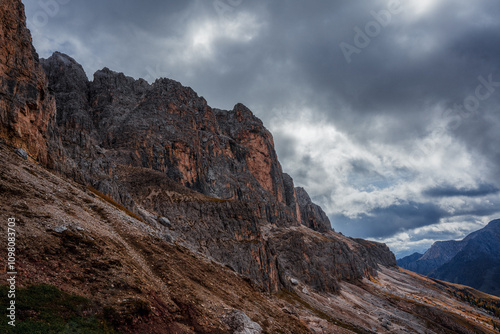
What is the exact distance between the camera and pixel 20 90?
44094 millimetres

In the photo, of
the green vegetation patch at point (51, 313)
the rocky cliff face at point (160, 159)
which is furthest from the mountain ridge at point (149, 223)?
the rocky cliff face at point (160, 159)

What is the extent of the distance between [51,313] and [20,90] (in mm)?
45588

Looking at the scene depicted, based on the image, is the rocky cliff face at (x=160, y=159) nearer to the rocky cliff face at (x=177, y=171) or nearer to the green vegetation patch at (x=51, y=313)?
the rocky cliff face at (x=177, y=171)

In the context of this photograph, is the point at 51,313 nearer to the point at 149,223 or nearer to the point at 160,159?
the point at 149,223

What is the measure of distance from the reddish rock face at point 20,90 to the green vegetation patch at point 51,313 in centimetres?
3318

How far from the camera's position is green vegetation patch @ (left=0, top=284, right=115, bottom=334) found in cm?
1344

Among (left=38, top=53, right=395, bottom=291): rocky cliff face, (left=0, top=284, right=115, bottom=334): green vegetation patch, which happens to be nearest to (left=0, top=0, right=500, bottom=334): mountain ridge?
(left=0, top=284, right=115, bottom=334): green vegetation patch

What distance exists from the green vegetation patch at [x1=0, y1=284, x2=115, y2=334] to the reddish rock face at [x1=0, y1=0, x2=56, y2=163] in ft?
109

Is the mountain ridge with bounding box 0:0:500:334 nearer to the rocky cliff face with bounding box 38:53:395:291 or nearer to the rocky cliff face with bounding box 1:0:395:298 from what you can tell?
the rocky cliff face with bounding box 1:0:395:298

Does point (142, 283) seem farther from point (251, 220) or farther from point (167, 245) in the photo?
point (251, 220)

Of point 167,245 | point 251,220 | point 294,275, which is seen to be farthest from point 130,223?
point 294,275

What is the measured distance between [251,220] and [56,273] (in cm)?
8334

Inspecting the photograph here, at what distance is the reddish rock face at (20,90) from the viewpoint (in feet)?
132

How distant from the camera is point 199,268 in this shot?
39.9m
